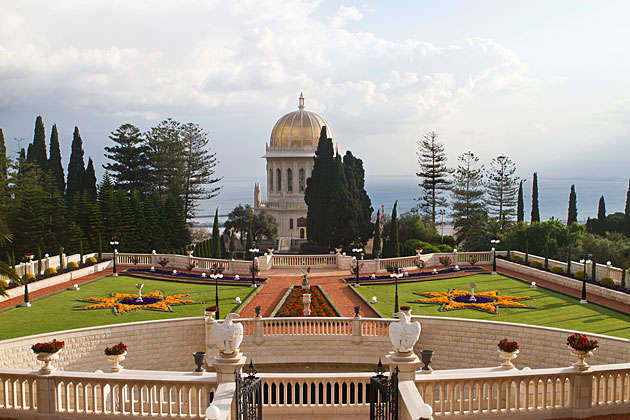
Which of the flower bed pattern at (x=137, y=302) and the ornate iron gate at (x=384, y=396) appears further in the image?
the flower bed pattern at (x=137, y=302)

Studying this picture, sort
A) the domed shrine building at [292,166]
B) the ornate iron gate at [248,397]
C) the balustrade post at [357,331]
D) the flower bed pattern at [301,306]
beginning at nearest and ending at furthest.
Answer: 1. the ornate iron gate at [248,397]
2. the balustrade post at [357,331]
3. the flower bed pattern at [301,306]
4. the domed shrine building at [292,166]

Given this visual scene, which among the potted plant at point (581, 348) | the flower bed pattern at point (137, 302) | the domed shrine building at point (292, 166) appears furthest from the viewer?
the domed shrine building at point (292, 166)

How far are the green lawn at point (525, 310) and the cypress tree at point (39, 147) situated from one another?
1517 inches

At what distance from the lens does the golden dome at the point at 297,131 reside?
68375 millimetres

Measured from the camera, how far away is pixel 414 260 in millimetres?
40375

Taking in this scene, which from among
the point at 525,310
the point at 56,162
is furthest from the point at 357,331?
the point at 56,162

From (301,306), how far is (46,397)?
17.0 meters

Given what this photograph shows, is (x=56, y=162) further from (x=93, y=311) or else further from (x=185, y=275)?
(x=93, y=311)

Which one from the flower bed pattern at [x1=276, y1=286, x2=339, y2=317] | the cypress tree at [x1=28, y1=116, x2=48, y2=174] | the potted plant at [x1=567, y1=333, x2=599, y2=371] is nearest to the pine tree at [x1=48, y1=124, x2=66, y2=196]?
the cypress tree at [x1=28, y1=116, x2=48, y2=174]

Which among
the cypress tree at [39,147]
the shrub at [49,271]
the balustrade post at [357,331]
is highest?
the cypress tree at [39,147]

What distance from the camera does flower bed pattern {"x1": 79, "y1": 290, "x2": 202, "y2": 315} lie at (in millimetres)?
27362

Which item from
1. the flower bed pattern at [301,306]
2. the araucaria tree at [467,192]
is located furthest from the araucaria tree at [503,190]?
the flower bed pattern at [301,306]

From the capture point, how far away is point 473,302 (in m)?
27.8

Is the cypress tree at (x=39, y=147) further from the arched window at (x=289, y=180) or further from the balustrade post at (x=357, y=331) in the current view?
the balustrade post at (x=357, y=331)
